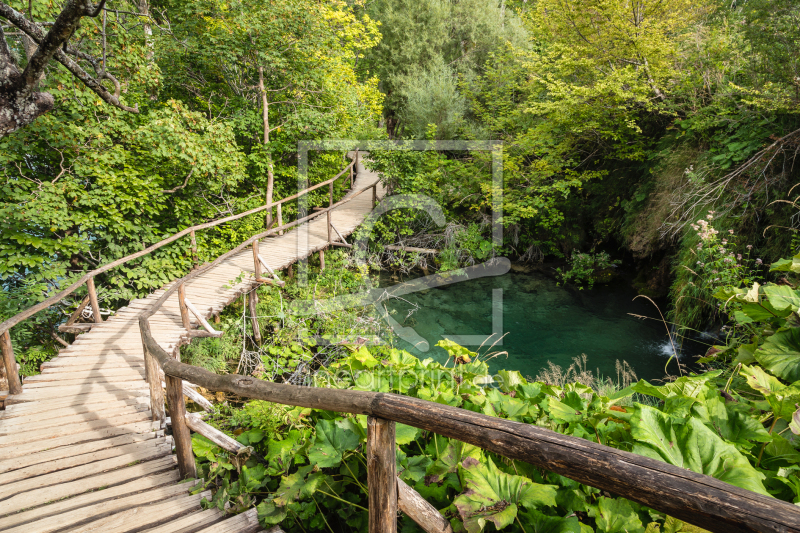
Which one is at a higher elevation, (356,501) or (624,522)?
(624,522)

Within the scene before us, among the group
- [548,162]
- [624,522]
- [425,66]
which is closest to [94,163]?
[624,522]

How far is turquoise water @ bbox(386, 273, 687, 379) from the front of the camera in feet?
23.9

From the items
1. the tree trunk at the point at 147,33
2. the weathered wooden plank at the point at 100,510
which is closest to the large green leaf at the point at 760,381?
the weathered wooden plank at the point at 100,510

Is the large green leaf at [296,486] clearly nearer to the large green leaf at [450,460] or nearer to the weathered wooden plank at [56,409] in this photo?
the large green leaf at [450,460]

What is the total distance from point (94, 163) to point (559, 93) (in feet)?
30.6

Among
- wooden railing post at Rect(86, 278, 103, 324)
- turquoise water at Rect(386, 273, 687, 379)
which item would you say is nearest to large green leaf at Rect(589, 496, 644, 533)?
turquoise water at Rect(386, 273, 687, 379)

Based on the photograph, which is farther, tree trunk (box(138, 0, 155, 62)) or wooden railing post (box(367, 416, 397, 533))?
tree trunk (box(138, 0, 155, 62))

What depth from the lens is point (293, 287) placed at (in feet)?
29.3

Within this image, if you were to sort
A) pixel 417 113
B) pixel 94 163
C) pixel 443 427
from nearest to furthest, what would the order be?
Result: pixel 443 427 < pixel 94 163 < pixel 417 113

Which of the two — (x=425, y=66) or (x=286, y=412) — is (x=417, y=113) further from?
(x=286, y=412)

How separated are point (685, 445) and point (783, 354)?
1.10 metres

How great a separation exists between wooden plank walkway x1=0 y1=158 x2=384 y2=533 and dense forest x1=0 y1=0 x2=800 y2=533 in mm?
297

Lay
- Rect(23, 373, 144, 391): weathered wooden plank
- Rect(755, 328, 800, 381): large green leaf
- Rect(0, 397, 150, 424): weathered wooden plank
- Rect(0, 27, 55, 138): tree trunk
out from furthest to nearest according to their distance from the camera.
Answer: Rect(23, 373, 144, 391): weathered wooden plank → Rect(0, 397, 150, 424): weathered wooden plank → Rect(0, 27, 55, 138): tree trunk → Rect(755, 328, 800, 381): large green leaf

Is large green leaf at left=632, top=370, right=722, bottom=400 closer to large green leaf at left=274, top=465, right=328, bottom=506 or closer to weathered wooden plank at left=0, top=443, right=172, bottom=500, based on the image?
large green leaf at left=274, top=465, right=328, bottom=506
